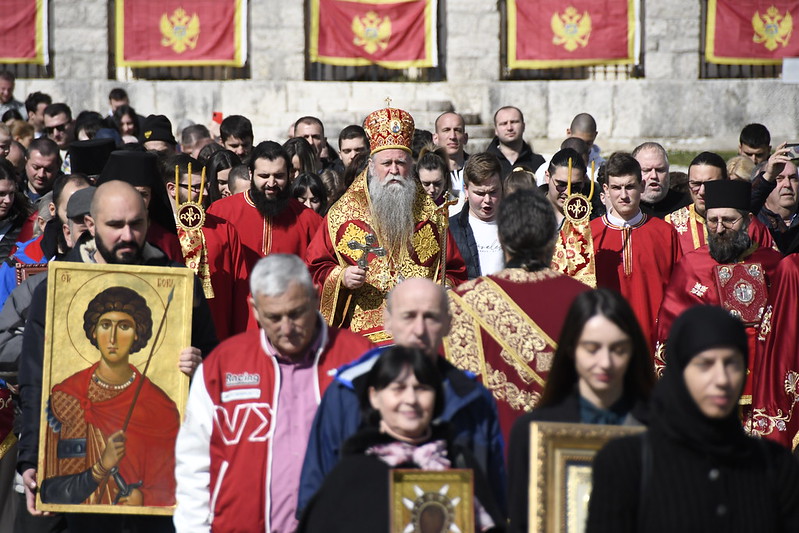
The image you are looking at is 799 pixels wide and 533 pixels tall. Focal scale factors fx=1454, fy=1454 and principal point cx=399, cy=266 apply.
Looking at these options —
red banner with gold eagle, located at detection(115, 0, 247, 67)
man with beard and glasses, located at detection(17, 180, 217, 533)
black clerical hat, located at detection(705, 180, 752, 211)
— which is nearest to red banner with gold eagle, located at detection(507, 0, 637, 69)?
red banner with gold eagle, located at detection(115, 0, 247, 67)

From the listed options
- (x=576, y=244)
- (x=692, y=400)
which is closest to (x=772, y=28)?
(x=576, y=244)

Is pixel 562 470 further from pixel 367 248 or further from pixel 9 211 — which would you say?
pixel 9 211

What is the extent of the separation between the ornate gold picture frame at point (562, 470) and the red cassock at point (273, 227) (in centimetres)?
476

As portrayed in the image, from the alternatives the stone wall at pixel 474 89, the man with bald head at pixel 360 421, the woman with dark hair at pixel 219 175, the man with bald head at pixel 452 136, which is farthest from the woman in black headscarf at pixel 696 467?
the stone wall at pixel 474 89

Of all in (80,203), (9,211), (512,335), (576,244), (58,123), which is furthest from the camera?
(58,123)

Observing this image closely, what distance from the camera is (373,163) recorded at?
8.23 metres

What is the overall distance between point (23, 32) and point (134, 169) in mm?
11191

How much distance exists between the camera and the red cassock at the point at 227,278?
8398mm

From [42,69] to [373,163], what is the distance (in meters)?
11.1

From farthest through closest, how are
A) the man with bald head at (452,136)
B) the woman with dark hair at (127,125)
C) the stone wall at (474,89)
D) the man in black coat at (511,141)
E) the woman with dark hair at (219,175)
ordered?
1. the stone wall at (474,89)
2. the woman with dark hair at (127,125)
3. the man in black coat at (511,141)
4. the man with bald head at (452,136)
5. the woman with dark hair at (219,175)

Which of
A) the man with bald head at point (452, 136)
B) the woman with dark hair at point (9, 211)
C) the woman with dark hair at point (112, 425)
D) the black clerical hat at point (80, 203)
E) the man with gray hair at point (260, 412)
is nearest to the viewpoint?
the man with gray hair at point (260, 412)

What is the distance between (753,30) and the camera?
17875mm

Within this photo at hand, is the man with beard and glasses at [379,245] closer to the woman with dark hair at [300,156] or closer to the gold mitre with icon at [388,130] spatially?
the gold mitre with icon at [388,130]

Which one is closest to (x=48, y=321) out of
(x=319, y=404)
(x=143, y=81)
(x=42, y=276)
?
(x=42, y=276)
